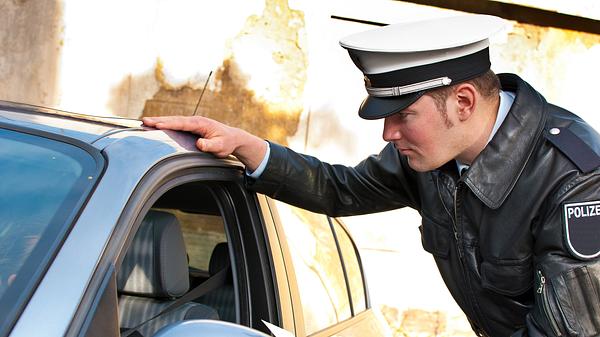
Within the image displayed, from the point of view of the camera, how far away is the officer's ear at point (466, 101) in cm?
259

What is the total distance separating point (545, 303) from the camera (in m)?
2.37

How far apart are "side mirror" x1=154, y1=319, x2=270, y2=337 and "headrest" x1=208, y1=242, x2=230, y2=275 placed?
0.97 metres

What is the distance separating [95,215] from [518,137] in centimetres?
124

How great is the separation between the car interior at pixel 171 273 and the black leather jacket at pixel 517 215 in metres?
0.27

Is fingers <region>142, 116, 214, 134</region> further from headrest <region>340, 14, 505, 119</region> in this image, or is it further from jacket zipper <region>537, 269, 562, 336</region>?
jacket zipper <region>537, 269, 562, 336</region>

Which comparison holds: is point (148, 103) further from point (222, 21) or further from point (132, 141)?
point (132, 141)

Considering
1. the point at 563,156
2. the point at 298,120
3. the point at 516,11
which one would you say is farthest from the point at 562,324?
the point at 516,11

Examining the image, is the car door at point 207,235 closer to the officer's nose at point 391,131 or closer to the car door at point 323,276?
the car door at point 323,276

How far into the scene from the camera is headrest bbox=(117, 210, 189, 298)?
2.56 m

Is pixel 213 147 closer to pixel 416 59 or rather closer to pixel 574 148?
pixel 416 59

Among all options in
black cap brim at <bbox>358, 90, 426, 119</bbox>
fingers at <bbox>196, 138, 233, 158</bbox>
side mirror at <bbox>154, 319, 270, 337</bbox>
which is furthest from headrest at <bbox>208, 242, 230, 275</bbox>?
side mirror at <bbox>154, 319, 270, 337</bbox>

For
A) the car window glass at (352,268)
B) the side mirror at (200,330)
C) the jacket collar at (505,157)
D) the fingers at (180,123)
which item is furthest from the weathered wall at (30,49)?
the side mirror at (200,330)

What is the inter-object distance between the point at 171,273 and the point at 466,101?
93 cm

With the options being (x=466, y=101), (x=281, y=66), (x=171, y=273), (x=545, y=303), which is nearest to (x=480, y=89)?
(x=466, y=101)
